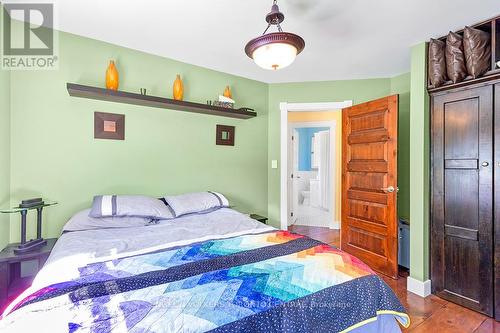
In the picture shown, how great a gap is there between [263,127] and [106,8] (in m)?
2.18

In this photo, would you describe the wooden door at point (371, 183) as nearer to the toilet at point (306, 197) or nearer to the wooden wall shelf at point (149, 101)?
the wooden wall shelf at point (149, 101)

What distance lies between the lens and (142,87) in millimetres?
2648

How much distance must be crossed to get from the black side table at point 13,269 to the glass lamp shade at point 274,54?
2088mm

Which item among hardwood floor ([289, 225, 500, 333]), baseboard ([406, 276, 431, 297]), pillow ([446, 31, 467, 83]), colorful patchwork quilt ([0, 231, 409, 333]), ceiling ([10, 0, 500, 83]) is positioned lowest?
hardwood floor ([289, 225, 500, 333])

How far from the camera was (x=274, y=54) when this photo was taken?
1.53 m

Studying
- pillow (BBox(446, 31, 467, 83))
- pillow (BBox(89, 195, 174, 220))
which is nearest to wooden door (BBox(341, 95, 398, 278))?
pillow (BBox(446, 31, 467, 83))

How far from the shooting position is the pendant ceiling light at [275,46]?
56.8 inches

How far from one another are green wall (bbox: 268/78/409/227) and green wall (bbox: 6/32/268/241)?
32 centimetres

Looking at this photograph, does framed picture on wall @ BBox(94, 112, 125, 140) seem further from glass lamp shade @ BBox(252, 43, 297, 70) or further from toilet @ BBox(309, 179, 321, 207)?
toilet @ BBox(309, 179, 321, 207)

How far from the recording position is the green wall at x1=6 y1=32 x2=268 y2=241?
216cm

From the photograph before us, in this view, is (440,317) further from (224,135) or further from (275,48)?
(224,135)

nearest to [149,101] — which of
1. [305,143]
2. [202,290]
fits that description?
[202,290]

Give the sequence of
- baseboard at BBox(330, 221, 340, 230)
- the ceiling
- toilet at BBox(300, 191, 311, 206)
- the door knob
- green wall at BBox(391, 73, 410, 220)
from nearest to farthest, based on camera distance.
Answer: the ceiling, the door knob, green wall at BBox(391, 73, 410, 220), baseboard at BBox(330, 221, 340, 230), toilet at BBox(300, 191, 311, 206)

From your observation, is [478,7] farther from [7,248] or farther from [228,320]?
[7,248]
